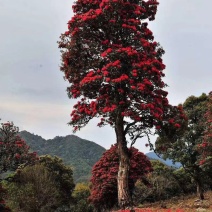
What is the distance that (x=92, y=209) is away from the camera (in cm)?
4906

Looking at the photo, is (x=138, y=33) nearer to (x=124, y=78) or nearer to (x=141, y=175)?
(x=124, y=78)

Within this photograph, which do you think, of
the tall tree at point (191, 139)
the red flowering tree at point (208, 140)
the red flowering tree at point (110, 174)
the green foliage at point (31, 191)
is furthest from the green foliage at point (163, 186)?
the red flowering tree at point (208, 140)

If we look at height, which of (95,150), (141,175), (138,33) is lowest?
(141,175)

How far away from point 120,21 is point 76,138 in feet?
582

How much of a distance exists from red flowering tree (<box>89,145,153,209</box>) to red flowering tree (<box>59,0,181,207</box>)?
19668mm

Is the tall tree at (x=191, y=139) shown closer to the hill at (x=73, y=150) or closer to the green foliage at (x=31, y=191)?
the green foliage at (x=31, y=191)

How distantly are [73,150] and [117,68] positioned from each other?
158531 millimetres

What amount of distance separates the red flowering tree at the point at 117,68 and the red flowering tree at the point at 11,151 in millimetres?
17774

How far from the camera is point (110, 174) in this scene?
37812 mm

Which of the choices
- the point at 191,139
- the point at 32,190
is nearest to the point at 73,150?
the point at 32,190

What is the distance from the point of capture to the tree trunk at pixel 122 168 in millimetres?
17141

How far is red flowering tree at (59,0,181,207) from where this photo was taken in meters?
17.1

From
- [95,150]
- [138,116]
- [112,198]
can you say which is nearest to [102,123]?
[138,116]

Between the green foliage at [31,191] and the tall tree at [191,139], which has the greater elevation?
the tall tree at [191,139]
